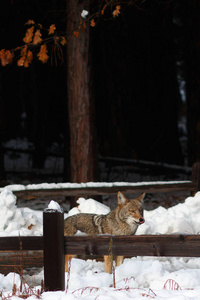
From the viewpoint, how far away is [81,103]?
12383mm

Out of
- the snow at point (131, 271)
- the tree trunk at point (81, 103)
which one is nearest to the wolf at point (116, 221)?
the snow at point (131, 271)

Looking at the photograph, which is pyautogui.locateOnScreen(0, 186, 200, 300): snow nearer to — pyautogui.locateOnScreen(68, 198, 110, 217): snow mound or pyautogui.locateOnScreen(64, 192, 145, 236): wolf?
pyautogui.locateOnScreen(68, 198, 110, 217): snow mound

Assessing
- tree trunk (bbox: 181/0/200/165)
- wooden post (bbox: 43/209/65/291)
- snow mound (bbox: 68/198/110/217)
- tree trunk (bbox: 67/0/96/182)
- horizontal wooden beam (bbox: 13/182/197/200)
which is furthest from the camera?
tree trunk (bbox: 181/0/200/165)

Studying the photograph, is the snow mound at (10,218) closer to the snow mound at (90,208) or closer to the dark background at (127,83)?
the snow mound at (90,208)

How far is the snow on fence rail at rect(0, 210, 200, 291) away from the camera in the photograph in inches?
232

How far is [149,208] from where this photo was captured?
15719 millimetres

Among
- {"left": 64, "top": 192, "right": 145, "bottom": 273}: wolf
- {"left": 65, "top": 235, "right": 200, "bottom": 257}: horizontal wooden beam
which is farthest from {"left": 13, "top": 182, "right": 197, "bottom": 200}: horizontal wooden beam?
{"left": 65, "top": 235, "right": 200, "bottom": 257}: horizontal wooden beam

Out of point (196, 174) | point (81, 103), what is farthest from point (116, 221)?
point (81, 103)

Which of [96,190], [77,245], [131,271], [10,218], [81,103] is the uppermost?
[81,103]

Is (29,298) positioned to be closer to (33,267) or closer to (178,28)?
(33,267)

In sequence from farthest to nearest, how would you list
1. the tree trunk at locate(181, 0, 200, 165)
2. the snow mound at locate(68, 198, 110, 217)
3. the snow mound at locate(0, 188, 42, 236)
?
the tree trunk at locate(181, 0, 200, 165), the snow mound at locate(68, 198, 110, 217), the snow mound at locate(0, 188, 42, 236)

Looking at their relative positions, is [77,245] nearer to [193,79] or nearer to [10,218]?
[10,218]

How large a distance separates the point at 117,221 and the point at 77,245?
1.75 metres

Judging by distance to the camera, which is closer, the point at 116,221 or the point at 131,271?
the point at 131,271
